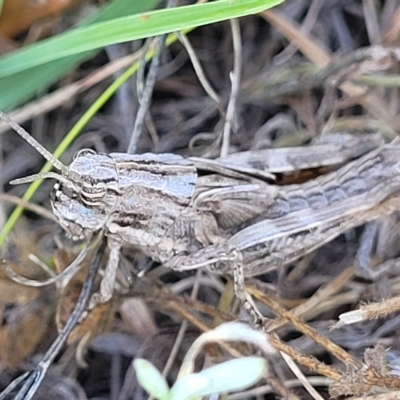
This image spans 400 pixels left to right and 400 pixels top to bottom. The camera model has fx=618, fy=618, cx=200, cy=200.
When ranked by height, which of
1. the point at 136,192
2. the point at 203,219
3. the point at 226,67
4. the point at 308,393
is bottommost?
the point at 308,393

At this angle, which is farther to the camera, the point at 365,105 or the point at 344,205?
the point at 365,105

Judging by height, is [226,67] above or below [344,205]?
above

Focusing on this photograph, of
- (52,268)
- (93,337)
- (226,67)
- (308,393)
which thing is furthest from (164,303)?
(226,67)

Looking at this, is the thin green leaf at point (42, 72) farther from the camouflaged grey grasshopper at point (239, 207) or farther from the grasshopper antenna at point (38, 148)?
the camouflaged grey grasshopper at point (239, 207)

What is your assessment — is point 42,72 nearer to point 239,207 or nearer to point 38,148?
point 38,148

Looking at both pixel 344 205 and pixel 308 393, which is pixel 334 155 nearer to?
pixel 344 205

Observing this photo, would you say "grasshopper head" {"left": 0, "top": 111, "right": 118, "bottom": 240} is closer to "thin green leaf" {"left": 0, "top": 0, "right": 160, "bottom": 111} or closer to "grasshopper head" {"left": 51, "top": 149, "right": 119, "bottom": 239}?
"grasshopper head" {"left": 51, "top": 149, "right": 119, "bottom": 239}

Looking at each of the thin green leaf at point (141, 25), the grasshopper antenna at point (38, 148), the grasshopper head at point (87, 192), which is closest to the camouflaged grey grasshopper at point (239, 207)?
the grasshopper head at point (87, 192)
